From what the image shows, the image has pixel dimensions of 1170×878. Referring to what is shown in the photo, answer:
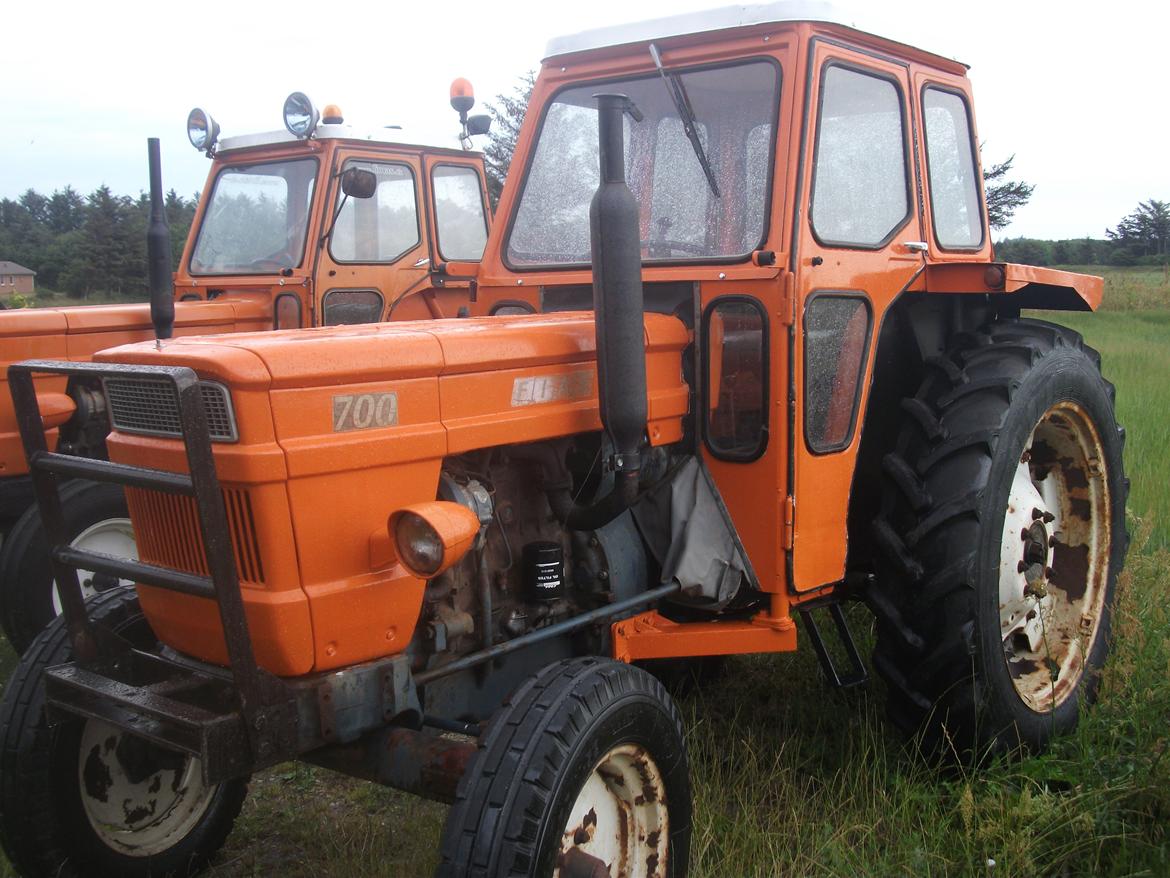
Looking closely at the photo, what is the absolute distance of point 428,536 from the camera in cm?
238

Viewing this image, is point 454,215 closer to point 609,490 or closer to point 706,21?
point 706,21

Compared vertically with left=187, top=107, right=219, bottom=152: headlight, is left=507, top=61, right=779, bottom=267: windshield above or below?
below

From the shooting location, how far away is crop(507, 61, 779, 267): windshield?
3.29m

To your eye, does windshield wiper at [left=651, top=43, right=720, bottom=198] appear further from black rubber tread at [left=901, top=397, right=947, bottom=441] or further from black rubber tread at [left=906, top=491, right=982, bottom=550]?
black rubber tread at [left=906, top=491, right=982, bottom=550]

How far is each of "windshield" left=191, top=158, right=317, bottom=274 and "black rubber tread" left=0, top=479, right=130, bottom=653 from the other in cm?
208

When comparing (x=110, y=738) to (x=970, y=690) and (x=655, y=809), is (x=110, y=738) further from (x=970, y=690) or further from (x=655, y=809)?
(x=970, y=690)

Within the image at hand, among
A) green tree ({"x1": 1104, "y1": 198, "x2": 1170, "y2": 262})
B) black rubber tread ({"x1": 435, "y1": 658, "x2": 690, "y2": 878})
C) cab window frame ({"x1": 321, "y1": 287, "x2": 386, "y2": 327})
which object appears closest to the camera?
black rubber tread ({"x1": 435, "y1": 658, "x2": 690, "y2": 878})

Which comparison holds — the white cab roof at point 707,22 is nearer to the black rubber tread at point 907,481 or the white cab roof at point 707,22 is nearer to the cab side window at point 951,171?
the cab side window at point 951,171

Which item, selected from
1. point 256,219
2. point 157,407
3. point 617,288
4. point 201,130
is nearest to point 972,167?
point 617,288

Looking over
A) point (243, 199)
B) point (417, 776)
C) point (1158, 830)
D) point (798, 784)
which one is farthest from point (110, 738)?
point (243, 199)

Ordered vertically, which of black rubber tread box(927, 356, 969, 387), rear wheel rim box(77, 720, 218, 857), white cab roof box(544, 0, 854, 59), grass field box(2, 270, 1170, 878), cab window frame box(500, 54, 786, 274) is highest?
white cab roof box(544, 0, 854, 59)

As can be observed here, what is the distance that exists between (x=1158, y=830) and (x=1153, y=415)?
6.18m

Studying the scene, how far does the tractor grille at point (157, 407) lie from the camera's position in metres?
2.30

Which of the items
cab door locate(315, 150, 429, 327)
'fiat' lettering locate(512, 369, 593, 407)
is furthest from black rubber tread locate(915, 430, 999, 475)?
cab door locate(315, 150, 429, 327)
